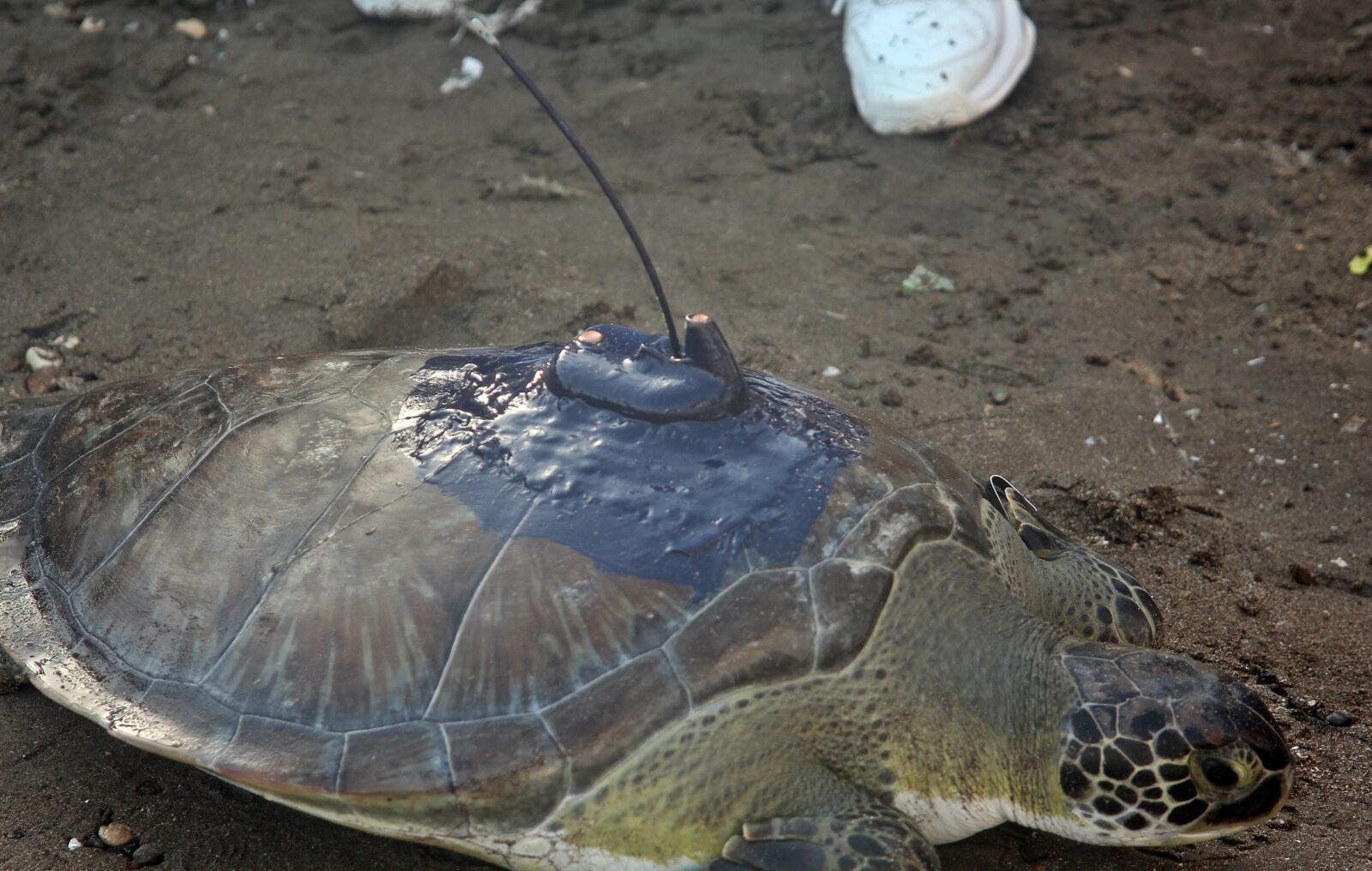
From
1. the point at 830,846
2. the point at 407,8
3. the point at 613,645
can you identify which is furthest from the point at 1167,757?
the point at 407,8

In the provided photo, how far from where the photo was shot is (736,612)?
1699 millimetres

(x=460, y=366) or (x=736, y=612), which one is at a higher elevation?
(x=460, y=366)

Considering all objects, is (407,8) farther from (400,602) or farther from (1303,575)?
(1303,575)

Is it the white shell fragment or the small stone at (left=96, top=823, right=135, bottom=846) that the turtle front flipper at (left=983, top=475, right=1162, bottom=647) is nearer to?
the small stone at (left=96, top=823, right=135, bottom=846)

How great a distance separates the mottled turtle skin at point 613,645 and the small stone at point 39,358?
4.37 feet

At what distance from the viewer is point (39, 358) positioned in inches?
→ 121

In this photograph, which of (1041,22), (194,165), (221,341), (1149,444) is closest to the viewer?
(1149,444)

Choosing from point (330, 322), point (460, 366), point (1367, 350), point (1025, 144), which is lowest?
point (1367, 350)

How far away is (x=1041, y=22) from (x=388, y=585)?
4518mm

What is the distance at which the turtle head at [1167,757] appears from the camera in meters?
1.71

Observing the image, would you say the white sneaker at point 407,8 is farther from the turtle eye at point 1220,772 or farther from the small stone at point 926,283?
the turtle eye at point 1220,772

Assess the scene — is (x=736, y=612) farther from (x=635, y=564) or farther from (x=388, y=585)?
(x=388, y=585)

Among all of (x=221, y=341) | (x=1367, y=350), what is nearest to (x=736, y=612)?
(x=221, y=341)

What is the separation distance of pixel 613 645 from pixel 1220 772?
109 centimetres
